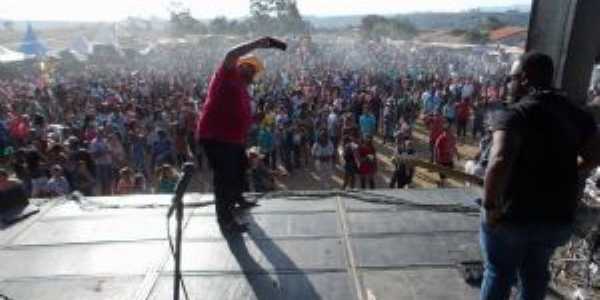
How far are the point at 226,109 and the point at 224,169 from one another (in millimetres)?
554

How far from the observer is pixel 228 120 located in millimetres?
5012

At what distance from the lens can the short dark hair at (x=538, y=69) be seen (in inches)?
117

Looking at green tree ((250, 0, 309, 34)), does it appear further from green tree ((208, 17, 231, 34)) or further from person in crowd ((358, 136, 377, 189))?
person in crowd ((358, 136, 377, 189))

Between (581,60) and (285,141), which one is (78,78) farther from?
(581,60)

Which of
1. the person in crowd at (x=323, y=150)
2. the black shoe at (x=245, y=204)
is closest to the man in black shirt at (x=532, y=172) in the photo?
the black shoe at (x=245, y=204)

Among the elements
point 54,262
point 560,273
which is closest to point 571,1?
point 560,273

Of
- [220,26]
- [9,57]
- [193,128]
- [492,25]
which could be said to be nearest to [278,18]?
[220,26]

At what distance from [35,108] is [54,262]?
1616 cm

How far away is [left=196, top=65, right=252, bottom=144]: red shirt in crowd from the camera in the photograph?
16.0 ft

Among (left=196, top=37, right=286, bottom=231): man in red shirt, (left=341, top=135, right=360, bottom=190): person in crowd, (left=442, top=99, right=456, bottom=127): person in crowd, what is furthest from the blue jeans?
(left=442, top=99, right=456, bottom=127): person in crowd

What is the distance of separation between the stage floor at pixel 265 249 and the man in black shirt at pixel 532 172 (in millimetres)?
1000

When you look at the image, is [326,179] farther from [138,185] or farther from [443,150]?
[138,185]

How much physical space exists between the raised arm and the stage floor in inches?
60.6

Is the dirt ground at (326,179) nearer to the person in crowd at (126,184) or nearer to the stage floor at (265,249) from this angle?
the person in crowd at (126,184)
